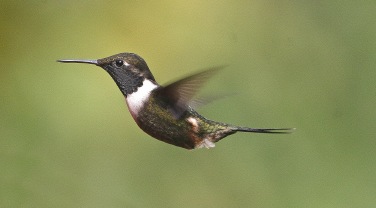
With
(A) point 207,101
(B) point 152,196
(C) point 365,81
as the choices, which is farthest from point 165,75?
(A) point 207,101

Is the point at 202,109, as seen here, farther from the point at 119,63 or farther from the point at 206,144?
the point at 119,63

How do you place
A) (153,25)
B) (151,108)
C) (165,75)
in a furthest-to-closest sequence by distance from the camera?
(153,25)
(165,75)
(151,108)

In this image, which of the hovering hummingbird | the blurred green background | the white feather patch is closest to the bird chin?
the hovering hummingbird

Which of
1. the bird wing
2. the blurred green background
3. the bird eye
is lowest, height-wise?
the bird eye

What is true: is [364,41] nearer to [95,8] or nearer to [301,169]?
[301,169]

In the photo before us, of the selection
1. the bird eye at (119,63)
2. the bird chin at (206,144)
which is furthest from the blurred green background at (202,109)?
the bird eye at (119,63)

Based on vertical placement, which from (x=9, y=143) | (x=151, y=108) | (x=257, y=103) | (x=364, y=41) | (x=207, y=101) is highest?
(x=364, y=41)

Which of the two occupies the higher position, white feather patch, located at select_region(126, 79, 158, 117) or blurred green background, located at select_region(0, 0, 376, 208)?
blurred green background, located at select_region(0, 0, 376, 208)

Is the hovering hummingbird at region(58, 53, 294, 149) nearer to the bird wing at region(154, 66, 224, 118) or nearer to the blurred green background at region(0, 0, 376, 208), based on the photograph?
the bird wing at region(154, 66, 224, 118)
